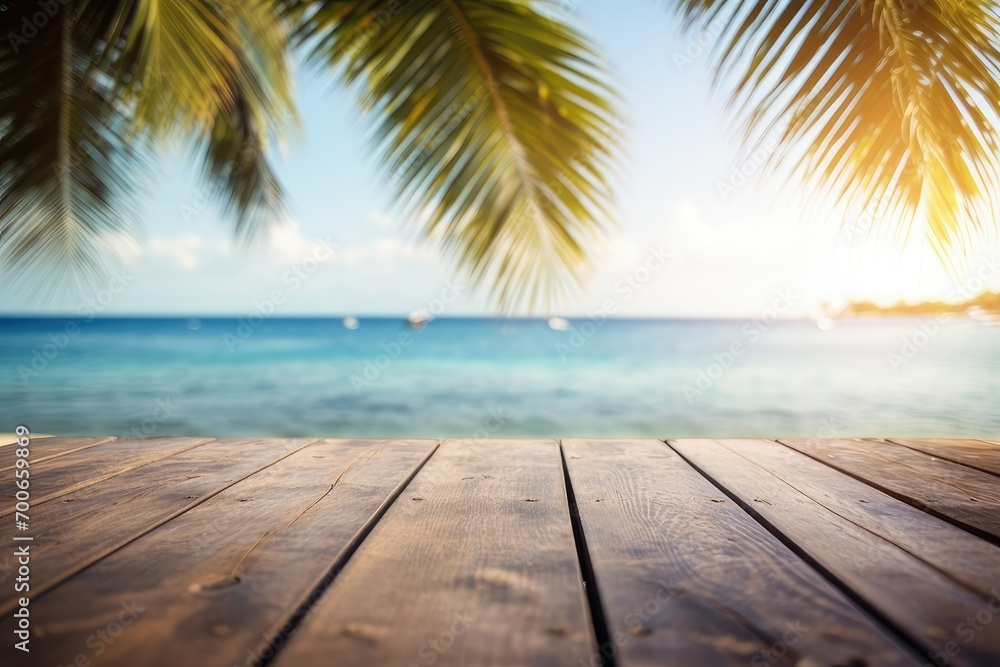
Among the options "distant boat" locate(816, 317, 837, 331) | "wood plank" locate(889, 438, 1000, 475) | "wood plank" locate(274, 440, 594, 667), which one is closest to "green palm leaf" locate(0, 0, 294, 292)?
"wood plank" locate(274, 440, 594, 667)

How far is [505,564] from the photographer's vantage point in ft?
2.55

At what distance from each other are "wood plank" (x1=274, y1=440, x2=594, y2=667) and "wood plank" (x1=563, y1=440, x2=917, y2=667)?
55 mm

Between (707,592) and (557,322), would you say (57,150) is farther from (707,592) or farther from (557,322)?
(557,322)

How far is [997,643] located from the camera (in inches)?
23.3

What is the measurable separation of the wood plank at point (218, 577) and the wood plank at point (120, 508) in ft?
0.12

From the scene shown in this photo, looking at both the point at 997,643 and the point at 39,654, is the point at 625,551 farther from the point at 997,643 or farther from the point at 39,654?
the point at 39,654

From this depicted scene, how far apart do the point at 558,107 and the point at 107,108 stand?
2.23 m

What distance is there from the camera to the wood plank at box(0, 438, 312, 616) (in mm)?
786

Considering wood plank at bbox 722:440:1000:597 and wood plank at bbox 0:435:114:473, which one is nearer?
wood plank at bbox 722:440:1000:597

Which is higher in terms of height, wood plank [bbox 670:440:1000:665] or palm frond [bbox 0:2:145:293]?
palm frond [bbox 0:2:145:293]

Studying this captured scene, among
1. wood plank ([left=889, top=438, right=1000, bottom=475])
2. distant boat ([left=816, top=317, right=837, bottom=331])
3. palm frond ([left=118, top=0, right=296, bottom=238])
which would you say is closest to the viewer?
wood plank ([left=889, top=438, right=1000, bottom=475])

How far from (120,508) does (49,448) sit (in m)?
0.81

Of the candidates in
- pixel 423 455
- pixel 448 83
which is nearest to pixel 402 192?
pixel 448 83

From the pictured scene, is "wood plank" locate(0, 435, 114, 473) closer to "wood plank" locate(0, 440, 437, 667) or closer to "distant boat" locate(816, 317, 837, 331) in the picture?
"wood plank" locate(0, 440, 437, 667)
